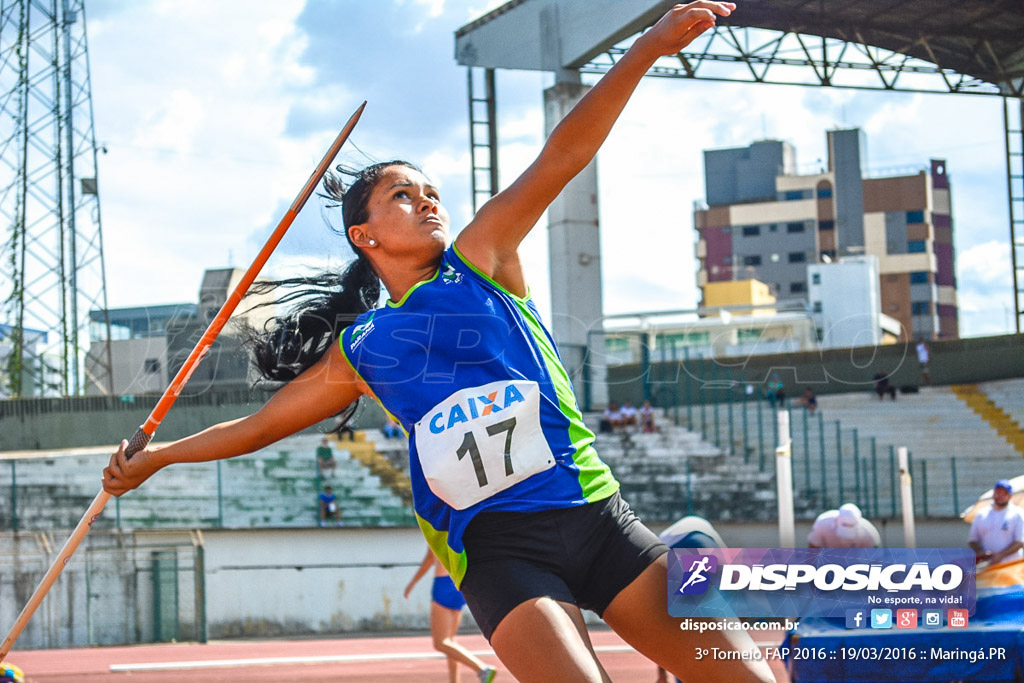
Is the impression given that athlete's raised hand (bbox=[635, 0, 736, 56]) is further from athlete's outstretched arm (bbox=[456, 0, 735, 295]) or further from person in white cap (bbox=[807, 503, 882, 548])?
person in white cap (bbox=[807, 503, 882, 548])

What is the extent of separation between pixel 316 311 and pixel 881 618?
7.31 feet

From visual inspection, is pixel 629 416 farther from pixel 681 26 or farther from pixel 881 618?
pixel 681 26

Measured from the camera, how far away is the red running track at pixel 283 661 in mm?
11102

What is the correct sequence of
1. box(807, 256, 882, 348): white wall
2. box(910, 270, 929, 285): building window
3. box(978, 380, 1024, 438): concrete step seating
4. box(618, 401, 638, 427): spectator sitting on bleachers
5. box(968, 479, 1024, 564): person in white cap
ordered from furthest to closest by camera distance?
1. box(910, 270, 929, 285): building window
2. box(807, 256, 882, 348): white wall
3. box(978, 380, 1024, 438): concrete step seating
4. box(618, 401, 638, 427): spectator sitting on bleachers
5. box(968, 479, 1024, 564): person in white cap

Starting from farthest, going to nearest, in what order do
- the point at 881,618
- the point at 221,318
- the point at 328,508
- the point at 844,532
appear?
the point at 328,508
the point at 844,532
the point at 881,618
the point at 221,318

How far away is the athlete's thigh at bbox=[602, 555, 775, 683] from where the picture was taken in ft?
9.55

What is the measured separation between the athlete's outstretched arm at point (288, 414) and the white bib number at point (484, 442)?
397 mm

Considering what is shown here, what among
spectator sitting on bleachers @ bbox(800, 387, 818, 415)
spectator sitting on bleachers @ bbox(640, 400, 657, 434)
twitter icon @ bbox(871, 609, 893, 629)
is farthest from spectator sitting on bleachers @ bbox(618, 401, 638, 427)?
twitter icon @ bbox(871, 609, 893, 629)

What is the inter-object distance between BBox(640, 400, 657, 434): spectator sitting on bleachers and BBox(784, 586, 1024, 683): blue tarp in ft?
48.5

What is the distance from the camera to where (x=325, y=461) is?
18531mm

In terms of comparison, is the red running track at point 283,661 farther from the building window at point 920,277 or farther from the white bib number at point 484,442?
the building window at point 920,277

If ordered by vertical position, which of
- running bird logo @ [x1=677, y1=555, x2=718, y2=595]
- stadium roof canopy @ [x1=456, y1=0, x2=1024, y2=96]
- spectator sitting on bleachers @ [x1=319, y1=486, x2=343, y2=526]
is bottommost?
spectator sitting on bleachers @ [x1=319, y1=486, x2=343, y2=526]

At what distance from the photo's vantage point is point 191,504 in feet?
58.5

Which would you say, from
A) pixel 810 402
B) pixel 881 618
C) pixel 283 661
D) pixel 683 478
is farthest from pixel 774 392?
pixel 881 618
